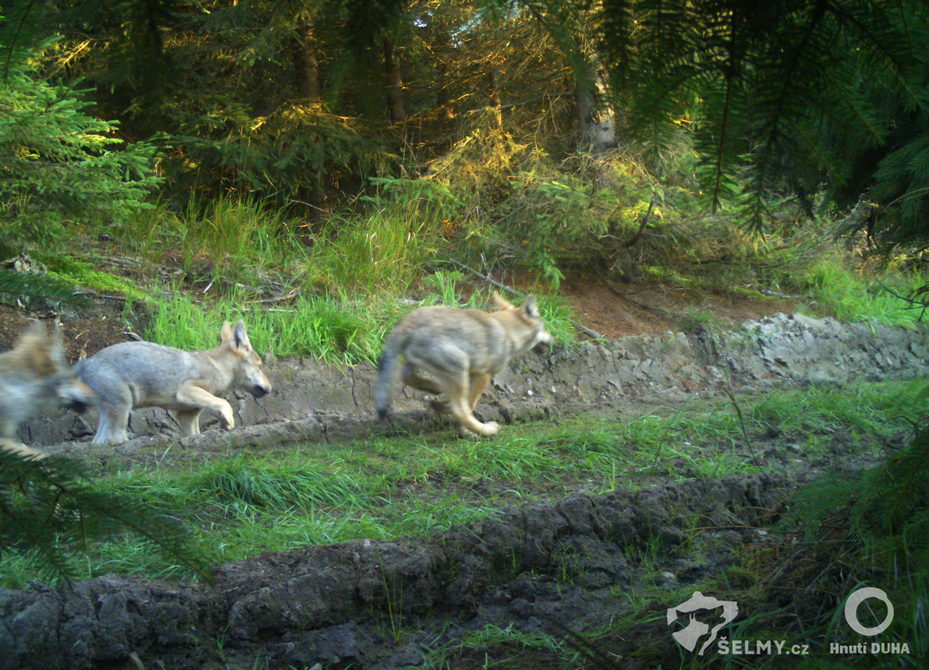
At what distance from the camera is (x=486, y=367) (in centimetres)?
871

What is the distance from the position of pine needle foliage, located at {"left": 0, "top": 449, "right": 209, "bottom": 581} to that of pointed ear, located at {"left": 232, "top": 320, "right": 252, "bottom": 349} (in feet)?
22.5

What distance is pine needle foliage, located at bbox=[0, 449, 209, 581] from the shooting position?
2.17m

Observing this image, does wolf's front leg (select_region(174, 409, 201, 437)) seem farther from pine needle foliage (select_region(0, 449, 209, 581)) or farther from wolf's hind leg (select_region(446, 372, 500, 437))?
pine needle foliage (select_region(0, 449, 209, 581))

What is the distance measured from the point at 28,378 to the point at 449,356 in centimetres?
363

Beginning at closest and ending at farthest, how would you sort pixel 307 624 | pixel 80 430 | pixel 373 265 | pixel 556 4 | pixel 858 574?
pixel 556 4
pixel 858 574
pixel 307 624
pixel 80 430
pixel 373 265

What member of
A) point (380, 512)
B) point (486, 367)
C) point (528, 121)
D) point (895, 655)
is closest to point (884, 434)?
point (486, 367)

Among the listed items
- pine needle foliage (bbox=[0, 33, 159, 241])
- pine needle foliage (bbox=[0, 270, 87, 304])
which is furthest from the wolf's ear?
pine needle foliage (bbox=[0, 270, 87, 304])

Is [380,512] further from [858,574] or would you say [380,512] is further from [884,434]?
[884,434]

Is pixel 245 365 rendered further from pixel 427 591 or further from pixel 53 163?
pixel 427 591

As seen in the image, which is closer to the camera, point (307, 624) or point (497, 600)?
point (307, 624)

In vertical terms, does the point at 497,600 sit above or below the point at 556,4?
below

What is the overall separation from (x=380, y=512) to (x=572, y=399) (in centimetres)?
549

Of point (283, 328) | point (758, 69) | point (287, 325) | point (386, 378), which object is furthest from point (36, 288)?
point (287, 325)

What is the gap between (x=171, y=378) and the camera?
8492 mm
